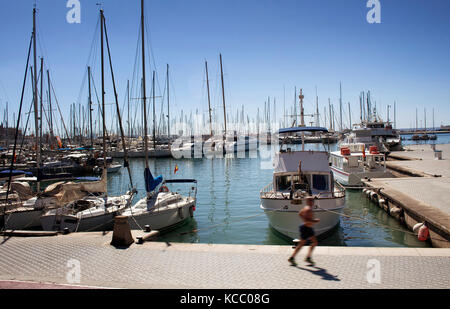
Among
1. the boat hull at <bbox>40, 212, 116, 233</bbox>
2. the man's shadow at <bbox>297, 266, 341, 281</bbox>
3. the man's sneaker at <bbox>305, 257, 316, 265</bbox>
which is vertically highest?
the man's sneaker at <bbox>305, 257, 316, 265</bbox>

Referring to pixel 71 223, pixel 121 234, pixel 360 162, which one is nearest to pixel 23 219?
pixel 71 223

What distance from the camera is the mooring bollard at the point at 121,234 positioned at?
36.8ft

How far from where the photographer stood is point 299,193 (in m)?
15.2

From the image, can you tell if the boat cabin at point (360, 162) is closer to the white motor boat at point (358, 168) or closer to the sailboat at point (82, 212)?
the white motor boat at point (358, 168)

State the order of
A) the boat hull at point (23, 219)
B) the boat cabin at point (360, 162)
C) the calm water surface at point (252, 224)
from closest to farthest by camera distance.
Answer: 1. the calm water surface at point (252, 224)
2. the boat hull at point (23, 219)
3. the boat cabin at point (360, 162)

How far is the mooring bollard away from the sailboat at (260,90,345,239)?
6.33m

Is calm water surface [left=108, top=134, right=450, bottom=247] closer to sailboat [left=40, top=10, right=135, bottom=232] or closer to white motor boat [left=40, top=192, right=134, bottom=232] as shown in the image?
sailboat [left=40, top=10, right=135, bottom=232]

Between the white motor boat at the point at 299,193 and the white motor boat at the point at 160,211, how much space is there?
4699mm

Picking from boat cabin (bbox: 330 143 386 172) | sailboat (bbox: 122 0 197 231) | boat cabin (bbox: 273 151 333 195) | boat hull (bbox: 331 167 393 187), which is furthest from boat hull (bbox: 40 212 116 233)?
boat cabin (bbox: 330 143 386 172)

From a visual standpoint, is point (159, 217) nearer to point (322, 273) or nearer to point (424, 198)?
point (322, 273)

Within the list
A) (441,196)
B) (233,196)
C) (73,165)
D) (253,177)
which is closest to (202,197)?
(233,196)

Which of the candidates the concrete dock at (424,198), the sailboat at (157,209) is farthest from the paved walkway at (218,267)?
the sailboat at (157,209)

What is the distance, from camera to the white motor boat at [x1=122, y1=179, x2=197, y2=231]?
16.5 metres

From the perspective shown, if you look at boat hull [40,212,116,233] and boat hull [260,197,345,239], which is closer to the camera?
boat hull [260,197,345,239]
